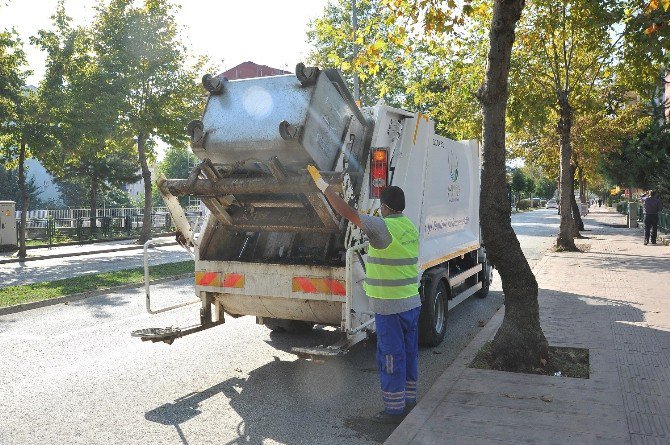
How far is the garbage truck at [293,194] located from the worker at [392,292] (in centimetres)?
50

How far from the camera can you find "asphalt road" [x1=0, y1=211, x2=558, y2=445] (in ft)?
14.9

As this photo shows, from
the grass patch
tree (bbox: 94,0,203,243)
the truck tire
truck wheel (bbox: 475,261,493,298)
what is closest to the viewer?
the truck tire

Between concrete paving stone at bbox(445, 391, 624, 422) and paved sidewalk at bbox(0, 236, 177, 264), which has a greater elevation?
concrete paving stone at bbox(445, 391, 624, 422)

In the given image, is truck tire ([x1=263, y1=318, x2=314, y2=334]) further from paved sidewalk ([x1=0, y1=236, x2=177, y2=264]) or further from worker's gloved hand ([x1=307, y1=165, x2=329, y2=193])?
paved sidewalk ([x1=0, y1=236, x2=177, y2=264])

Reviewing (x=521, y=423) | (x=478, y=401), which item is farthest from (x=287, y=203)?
(x=521, y=423)

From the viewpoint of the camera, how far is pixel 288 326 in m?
7.34

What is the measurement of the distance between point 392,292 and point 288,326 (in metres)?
2.92

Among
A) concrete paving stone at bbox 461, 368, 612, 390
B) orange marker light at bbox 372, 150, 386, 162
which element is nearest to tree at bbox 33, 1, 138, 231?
orange marker light at bbox 372, 150, 386, 162

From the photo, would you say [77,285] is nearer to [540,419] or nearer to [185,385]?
[185,385]

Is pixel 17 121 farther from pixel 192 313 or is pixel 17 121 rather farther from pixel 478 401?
pixel 478 401

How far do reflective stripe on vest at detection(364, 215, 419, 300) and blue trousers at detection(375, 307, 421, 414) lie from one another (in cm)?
18

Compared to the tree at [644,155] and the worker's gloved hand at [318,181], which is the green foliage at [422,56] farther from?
the tree at [644,155]

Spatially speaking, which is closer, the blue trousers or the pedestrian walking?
the blue trousers

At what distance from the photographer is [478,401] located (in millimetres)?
4758
